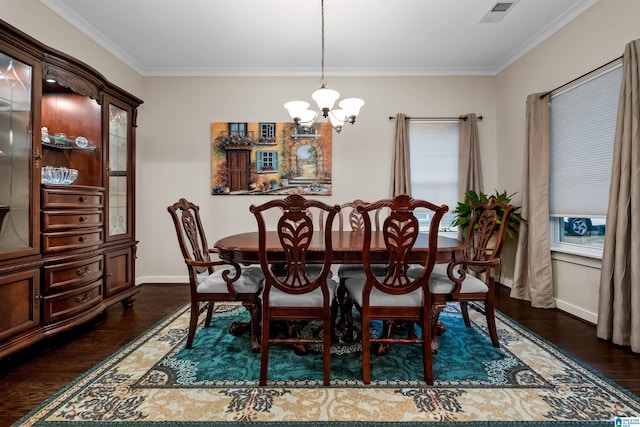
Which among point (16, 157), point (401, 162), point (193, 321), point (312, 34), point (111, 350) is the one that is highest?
point (312, 34)

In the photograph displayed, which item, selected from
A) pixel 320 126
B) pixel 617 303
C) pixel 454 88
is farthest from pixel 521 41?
pixel 617 303

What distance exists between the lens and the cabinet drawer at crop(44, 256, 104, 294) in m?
2.16

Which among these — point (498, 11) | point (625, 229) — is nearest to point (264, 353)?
point (625, 229)

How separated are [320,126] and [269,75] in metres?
0.98

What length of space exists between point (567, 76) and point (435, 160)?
1564 mm

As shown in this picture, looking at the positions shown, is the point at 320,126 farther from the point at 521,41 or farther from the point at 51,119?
the point at 51,119

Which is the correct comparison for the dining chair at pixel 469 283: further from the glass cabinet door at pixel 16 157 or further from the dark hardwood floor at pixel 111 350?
the glass cabinet door at pixel 16 157

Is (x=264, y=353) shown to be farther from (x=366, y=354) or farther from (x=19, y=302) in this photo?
(x=19, y=302)

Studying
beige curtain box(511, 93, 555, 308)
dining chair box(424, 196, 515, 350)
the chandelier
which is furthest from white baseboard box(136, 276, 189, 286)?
beige curtain box(511, 93, 555, 308)

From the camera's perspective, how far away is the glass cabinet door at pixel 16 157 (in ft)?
6.45

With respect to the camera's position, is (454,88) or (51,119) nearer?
(51,119)

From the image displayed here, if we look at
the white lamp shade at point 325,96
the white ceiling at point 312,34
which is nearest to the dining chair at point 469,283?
the white lamp shade at point 325,96

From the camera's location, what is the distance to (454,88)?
408 centimetres

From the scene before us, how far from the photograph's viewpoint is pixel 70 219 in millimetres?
2320
